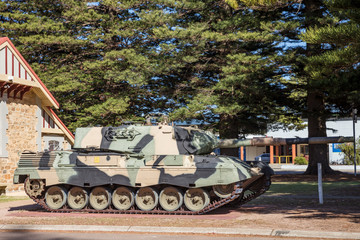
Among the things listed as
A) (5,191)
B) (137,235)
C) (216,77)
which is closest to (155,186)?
(137,235)

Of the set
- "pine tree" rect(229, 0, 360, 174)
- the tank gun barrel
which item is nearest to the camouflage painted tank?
the tank gun barrel

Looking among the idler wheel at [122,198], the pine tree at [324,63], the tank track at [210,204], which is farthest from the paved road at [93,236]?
the pine tree at [324,63]

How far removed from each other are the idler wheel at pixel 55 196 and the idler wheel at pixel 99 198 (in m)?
0.89

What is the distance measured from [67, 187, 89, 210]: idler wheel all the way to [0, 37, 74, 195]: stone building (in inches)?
258

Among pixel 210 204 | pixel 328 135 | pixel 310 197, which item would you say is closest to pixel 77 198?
pixel 210 204

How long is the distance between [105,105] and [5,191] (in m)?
8.91

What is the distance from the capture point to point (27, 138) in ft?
72.4

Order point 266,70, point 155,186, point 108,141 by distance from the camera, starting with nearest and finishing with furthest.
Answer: point 155,186, point 108,141, point 266,70

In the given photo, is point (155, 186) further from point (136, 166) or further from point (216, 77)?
point (216, 77)

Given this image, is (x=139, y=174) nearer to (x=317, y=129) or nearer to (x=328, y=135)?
(x=317, y=129)

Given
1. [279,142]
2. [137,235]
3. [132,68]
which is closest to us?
[137,235]

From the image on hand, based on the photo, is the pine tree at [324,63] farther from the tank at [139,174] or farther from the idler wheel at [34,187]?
the idler wheel at [34,187]

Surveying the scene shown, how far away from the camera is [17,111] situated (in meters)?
21.5

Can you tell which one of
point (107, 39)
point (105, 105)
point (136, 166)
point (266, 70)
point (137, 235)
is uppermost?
point (107, 39)
